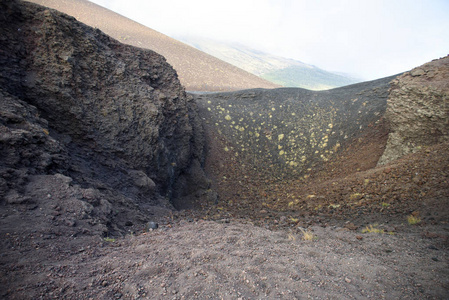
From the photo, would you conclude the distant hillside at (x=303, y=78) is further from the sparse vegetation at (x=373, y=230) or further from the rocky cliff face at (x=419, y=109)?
the sparse vegetation at (x=373, y=230)

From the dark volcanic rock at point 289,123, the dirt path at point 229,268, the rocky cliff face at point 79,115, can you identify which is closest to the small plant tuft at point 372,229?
the dirt path at point 229,268

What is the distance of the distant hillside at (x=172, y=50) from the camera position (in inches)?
1575

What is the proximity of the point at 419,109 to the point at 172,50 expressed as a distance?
45.6 meters

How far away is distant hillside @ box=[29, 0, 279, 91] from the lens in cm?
4000

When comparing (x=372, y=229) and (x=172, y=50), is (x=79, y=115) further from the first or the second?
(x=172, y=50)

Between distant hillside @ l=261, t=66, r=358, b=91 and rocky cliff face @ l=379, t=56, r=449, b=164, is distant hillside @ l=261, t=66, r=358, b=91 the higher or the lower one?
the higher one

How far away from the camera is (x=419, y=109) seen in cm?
902

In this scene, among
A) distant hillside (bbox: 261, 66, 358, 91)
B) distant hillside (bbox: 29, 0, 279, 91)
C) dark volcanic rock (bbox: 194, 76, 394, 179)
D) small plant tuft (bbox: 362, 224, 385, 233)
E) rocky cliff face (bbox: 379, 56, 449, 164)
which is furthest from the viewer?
distant hillside (bbox: 261, 66, 358, 91)

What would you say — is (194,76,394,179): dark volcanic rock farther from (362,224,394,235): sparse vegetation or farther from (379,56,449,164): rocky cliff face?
(362,224,394,235): sparse vegetation

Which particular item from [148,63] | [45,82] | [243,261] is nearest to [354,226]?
[243,261]

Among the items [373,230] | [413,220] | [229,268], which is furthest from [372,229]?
[229,268]

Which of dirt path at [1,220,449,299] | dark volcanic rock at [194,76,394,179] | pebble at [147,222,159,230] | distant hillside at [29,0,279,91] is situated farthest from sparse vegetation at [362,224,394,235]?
distant hillside at [29,0,279,91]

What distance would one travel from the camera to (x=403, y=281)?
3.16m

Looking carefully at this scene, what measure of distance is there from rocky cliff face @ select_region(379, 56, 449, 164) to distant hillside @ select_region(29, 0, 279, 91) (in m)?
29.5
